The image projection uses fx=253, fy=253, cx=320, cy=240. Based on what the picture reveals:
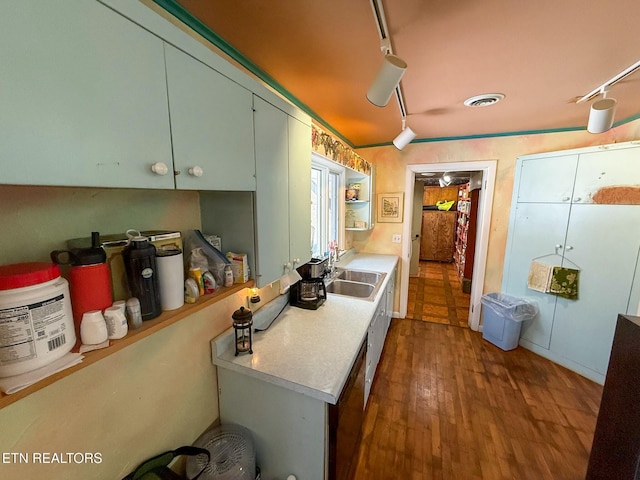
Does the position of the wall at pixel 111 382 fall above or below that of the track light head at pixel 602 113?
below

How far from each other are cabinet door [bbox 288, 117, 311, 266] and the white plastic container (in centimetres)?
90

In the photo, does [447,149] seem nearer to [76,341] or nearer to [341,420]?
[341,420]

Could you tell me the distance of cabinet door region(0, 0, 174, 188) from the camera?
44 centimetres

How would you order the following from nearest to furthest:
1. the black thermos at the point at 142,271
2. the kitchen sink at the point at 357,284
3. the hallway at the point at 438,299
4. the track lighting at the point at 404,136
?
the black thermos at the point at 142,271, the track lighting at the point at 404,136, the kitchen sink at the point at 357,284, the hallway at the point at 438,299

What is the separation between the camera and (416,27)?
1.12 meters

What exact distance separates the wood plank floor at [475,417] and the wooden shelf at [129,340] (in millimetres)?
1438

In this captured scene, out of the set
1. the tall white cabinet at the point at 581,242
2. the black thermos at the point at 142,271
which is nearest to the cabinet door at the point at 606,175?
the tall white cabinet at the point at 581,242

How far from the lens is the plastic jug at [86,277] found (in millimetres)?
647

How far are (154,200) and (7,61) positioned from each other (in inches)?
22.5

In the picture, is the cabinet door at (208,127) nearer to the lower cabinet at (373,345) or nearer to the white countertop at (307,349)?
the white countertop at (307,349)

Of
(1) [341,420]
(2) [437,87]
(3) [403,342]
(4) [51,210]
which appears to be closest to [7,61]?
(4) [51,210]

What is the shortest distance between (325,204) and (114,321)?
6.81 ft

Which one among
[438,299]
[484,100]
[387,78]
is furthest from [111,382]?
[438,299]

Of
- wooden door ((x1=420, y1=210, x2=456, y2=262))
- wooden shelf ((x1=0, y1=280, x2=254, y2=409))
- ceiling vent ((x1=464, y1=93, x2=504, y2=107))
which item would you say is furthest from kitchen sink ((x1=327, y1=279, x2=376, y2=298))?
wooden door ((x1=420, y1=210, x2=456, y2=262))
